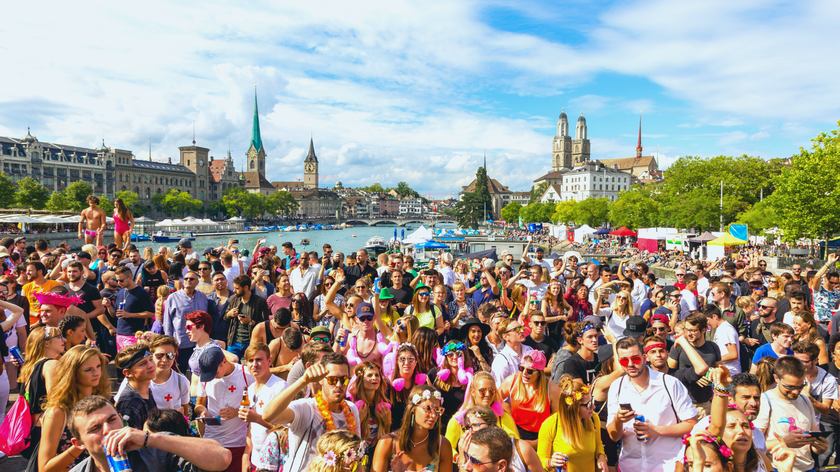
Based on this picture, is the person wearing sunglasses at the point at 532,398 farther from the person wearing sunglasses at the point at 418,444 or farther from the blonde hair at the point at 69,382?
the blonde hair at the point at 69,382

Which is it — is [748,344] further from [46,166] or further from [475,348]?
[46,166]

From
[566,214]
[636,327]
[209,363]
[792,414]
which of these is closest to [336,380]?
[209,363]

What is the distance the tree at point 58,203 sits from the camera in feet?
217

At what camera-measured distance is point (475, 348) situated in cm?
477

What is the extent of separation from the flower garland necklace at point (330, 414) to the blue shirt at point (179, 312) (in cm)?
318

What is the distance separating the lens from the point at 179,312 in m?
5.59

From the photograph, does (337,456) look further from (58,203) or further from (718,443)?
(58,203)

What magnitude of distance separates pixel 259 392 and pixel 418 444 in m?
1.22

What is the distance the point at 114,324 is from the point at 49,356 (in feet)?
8.49

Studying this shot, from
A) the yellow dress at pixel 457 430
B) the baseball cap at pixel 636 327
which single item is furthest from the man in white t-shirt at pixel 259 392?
the baseball cap at pixel 636 327

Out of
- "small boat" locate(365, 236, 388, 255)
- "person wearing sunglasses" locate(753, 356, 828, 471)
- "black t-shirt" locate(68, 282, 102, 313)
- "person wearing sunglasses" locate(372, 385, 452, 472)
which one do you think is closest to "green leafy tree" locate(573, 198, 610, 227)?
"small boat" locate(365, 236, 388, 255)

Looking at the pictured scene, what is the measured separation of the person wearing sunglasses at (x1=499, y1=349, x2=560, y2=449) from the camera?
365 centimetres

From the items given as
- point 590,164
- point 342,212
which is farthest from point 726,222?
point 342,212

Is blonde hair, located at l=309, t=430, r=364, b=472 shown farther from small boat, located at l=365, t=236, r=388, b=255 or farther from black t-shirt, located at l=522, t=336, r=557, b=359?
small boat, located at l=365, t=236, r=388, b=255
